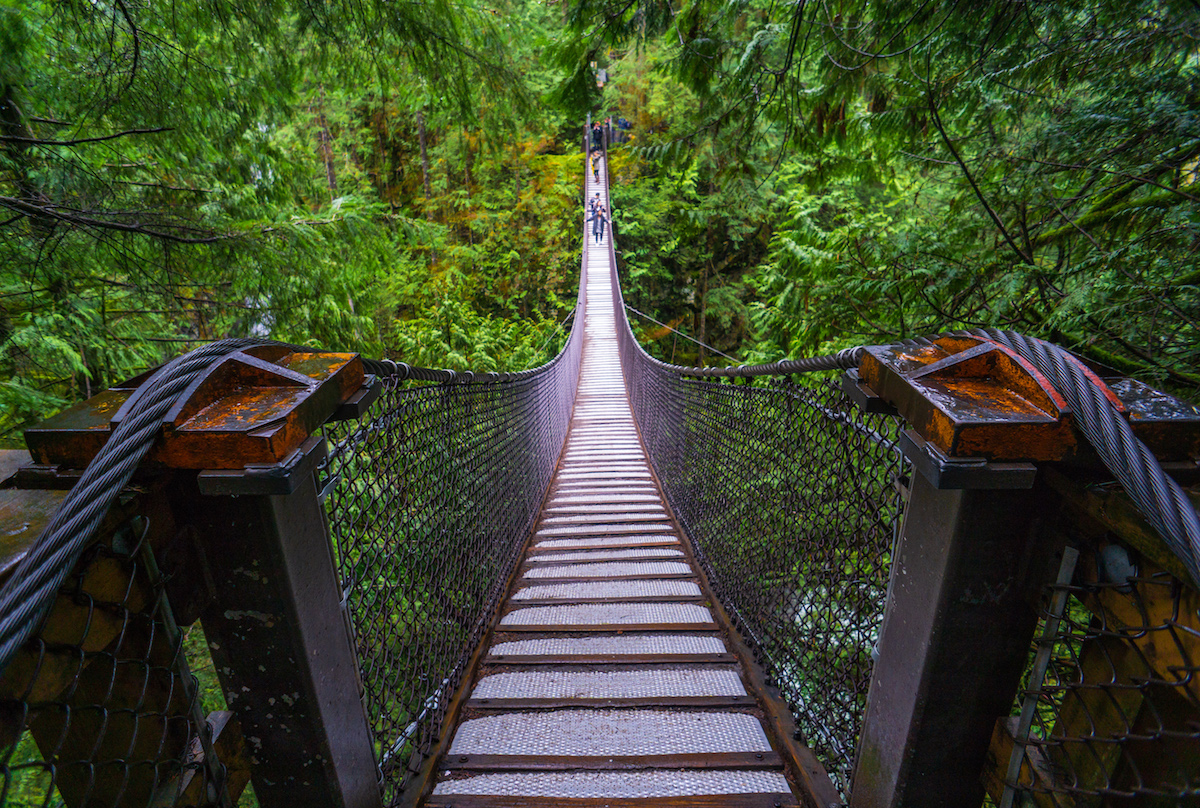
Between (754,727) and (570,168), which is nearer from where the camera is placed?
(754,727)

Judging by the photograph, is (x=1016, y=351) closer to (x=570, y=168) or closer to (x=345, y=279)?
(x=345, y=279)

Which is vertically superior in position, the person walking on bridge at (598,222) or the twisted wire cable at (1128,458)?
the person walking on bridge at (598,222)

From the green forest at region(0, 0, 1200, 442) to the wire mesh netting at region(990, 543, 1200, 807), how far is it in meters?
1.08

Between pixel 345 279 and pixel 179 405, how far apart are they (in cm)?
292

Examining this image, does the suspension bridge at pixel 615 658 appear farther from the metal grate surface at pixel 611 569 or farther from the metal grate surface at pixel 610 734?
the metal grate surface at pixel 611 569

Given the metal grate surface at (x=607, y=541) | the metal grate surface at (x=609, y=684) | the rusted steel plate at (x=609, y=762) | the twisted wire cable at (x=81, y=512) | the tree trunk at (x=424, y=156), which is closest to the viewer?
the twisted wire cable at (x=81, y=512)

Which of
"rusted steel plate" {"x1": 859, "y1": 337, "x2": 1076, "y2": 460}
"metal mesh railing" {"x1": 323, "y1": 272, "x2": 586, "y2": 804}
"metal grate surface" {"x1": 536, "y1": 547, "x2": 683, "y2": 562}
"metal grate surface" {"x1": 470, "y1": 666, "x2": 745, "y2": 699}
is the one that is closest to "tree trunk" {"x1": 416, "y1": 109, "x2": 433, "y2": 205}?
"metal mesh railing" {"x1": 323, "y1": 272, "x2": 586, "y2": 804}

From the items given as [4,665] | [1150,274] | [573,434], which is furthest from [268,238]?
[573,434]

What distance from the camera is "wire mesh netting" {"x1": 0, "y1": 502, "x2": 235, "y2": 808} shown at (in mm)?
489

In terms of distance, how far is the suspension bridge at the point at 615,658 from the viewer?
0.54 m

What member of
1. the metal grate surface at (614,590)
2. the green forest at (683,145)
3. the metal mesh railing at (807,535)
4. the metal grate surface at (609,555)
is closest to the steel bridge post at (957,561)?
the metal mesh railing at (807,535)

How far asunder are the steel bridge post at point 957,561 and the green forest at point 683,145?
3.43 ft

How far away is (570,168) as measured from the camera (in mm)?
12727

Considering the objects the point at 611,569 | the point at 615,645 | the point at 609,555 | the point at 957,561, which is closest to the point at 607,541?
the point at 609,555
